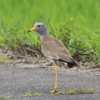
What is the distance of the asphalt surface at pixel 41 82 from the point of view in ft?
12.2

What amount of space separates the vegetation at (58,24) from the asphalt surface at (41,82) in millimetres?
756

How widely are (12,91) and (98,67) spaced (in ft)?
6.20

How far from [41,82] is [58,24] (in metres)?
2.41

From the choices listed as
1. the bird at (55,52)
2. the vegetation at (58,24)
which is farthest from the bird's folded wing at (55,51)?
the vegetation at (58,24)

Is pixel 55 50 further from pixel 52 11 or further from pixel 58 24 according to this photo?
pixel 52 11

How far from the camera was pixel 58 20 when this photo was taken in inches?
309

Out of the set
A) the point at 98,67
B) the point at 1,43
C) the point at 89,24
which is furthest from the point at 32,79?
the point at 89,24

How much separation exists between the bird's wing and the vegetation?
1285 millimetres

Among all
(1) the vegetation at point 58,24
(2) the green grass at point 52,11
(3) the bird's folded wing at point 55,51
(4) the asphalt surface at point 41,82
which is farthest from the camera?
(2) the green grass at point 52,11

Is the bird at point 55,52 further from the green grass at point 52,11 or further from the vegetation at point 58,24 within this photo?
the green grass at point 52,11

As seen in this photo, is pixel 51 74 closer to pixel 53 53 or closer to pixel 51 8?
pixel 53 53

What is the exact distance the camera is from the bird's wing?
3.85 meters

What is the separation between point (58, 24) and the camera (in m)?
6.54

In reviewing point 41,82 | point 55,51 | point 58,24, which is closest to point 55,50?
point 55,51
